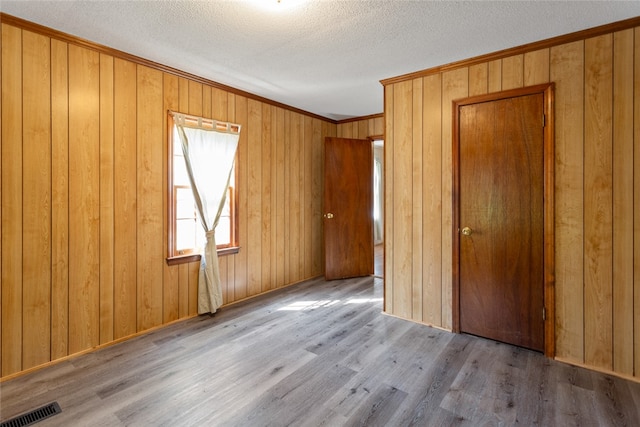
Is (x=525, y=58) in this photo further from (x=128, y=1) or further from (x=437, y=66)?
(x=128, y=1)

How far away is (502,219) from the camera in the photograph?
8.79ft

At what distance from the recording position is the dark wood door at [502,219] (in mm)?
2537

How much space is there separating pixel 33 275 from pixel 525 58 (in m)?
4.14

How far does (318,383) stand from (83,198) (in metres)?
2.31

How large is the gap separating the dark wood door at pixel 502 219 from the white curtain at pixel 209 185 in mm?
2415

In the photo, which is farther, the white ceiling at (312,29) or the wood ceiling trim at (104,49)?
the wood ceiling trim at (104,49)

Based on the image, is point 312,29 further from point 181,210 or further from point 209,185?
point 181,210

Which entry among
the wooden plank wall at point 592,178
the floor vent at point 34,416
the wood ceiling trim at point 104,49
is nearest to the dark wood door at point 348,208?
the wood ceiling trim at point 104,49

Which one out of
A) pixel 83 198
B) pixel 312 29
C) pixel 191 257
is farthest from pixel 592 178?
pixel 83 198

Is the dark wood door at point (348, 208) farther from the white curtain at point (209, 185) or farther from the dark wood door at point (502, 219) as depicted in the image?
the dark wood door at point (502, 219)

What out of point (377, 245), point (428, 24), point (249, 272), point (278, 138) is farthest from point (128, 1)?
point (377, 245)

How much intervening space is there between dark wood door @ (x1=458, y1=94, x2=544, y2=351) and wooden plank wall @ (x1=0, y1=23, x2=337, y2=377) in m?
2.53

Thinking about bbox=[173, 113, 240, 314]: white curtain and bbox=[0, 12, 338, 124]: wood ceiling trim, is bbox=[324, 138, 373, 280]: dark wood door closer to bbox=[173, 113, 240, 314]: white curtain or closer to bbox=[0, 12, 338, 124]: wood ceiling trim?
bbox=[0, 12, 338, 124]: wood ceiling trim

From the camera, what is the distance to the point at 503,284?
8.82ft
